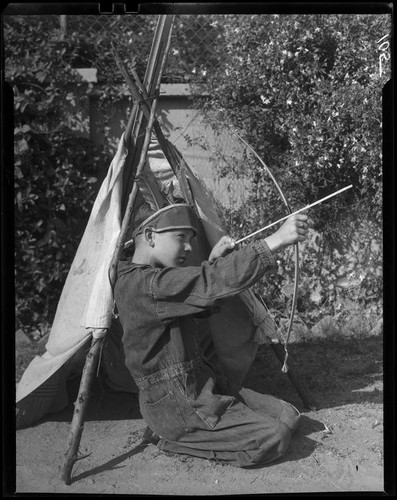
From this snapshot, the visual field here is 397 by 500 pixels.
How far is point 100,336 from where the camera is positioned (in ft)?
11.2

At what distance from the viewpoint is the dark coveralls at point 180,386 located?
319 centimetres

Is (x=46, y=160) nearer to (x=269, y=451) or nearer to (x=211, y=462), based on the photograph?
(x=211, y=462)

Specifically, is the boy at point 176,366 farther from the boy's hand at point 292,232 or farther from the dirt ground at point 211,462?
the boy's hand at point 292,232

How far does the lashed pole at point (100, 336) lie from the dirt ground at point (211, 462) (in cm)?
14

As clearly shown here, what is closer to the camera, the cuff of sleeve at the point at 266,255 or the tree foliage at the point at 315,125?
the cuff of sleeve at the point at 266,255

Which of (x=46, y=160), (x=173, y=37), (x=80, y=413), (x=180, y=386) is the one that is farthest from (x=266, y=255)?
(x=173, y=37)

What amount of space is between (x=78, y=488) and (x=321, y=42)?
3.63 meters

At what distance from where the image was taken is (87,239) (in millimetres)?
3742

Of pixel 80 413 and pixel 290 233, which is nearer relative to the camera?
pixel 290 233

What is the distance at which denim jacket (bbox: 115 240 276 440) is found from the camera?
10.2 ft

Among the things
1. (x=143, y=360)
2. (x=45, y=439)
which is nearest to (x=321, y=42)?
(x=143, y=360)

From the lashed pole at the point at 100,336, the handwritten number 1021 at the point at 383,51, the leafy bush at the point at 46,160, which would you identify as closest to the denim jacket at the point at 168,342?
the lashed pole at the point at 100,336

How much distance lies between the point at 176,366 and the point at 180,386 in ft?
0.31

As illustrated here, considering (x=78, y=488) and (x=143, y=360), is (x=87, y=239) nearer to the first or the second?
(x=143, y=360)
